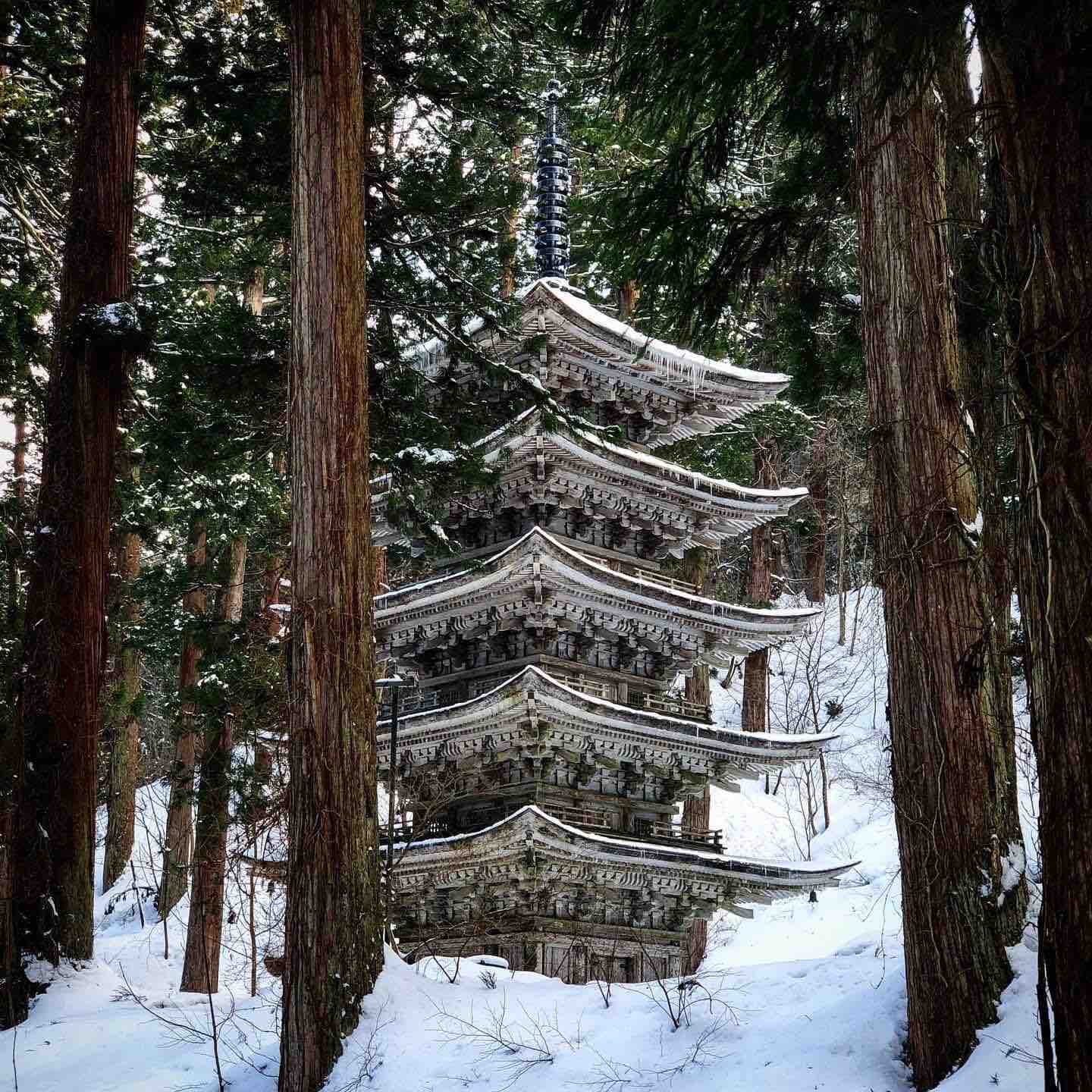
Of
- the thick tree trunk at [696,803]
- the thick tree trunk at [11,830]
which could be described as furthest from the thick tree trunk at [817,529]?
the thick tree trunk at [11,830]

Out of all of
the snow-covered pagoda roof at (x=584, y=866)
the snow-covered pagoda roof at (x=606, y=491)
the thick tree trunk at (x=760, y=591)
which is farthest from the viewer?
the thick tree trunk at (x=760, y=591)

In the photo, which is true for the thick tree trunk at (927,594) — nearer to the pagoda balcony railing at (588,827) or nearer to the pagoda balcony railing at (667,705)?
the pagoda balcony railing at (588,827)

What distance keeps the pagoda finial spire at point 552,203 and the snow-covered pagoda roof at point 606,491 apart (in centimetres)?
317

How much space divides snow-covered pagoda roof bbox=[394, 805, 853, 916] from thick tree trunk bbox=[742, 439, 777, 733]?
6.58 meters

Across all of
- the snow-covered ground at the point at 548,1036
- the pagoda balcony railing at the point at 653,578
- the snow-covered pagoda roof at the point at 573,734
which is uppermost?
the pagoda balcony railing at the point at 653,578

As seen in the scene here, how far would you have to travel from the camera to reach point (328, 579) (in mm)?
7152

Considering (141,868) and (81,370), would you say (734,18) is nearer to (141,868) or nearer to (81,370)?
(81,370)

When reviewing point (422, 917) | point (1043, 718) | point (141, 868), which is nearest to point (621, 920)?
point (422, 917)

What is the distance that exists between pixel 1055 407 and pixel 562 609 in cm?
1124

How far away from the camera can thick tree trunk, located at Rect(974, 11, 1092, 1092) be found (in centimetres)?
352

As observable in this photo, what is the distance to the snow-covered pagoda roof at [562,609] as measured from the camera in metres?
14.0

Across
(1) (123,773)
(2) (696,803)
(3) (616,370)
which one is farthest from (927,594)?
(1) (123,773)

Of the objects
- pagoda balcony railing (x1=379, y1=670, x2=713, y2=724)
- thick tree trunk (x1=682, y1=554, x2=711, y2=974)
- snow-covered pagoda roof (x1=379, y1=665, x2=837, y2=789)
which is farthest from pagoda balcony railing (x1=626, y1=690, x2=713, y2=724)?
thick tree trunk (x1=682, y1=554, x2=711, y2=974)

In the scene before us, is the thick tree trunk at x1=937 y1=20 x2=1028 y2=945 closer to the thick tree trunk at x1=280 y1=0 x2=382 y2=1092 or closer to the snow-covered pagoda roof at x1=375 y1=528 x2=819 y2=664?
the thick tree trunk at x1=280 y1=0 x2=382 y2=1092
